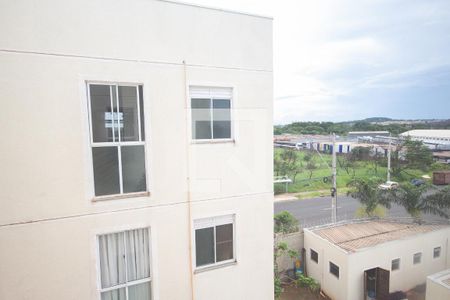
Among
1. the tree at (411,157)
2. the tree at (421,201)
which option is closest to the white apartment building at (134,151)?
the tree at (421,201)

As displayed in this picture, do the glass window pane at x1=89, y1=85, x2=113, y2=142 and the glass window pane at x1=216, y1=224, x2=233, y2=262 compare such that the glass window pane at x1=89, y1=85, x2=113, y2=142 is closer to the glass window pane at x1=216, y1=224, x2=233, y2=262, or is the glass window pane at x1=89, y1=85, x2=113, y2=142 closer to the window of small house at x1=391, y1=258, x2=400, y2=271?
the glass window pane at x1=216, y1=224, x2=233, y2=262

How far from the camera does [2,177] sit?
3.81 meters

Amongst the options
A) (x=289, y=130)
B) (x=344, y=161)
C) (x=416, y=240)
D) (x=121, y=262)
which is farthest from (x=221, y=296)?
(x=289, y=130)

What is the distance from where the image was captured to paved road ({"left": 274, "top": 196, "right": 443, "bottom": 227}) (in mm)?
21928

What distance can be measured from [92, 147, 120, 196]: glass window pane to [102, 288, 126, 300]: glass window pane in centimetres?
178

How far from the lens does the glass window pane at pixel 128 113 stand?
444 cm

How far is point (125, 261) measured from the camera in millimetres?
4574

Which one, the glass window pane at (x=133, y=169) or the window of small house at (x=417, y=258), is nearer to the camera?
the glass window pane at (x=133, y=169)

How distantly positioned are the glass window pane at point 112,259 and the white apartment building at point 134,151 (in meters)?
0.02

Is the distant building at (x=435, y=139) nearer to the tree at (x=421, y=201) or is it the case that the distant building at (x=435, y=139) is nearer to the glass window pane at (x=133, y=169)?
the tree at (x=421, y=201)

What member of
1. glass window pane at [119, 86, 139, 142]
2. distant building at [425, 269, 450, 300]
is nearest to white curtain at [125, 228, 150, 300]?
glass window pane at [119, 86, 139, 142]

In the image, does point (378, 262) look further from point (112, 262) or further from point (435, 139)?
point (435, 139)

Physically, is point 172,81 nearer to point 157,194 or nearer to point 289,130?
point 157,194

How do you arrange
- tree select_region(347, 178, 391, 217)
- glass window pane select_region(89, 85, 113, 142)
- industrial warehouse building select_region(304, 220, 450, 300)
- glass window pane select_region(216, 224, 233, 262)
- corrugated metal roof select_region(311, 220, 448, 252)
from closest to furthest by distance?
glass window pane select_region(89, 85, 113, 142) → glass window pane select_region(216, 224, 233, 262) → industrial warehouse building select_region(304, 220, 450, 300) → corrugated metal roof select_region(311, 220, 448, 252) → tree select_region(347, 178, 391, 217)
